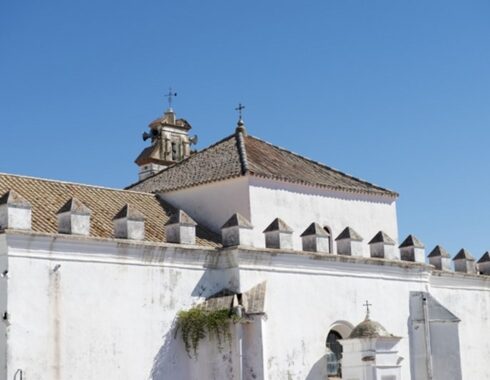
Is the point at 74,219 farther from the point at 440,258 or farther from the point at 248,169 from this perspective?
the point at 440,258

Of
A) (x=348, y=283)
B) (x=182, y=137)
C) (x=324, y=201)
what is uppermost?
(x=182, y=137)

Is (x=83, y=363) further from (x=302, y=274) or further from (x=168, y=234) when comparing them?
(x=302, y=274)

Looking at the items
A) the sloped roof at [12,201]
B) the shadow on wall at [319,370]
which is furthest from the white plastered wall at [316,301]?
the sloped roof at [12,201]

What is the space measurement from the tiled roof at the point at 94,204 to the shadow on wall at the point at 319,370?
3.96 meters

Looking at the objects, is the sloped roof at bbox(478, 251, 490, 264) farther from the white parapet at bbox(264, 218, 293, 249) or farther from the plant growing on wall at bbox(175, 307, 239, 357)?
the plant growing on wall at bbox(175, 307, 239, 357)

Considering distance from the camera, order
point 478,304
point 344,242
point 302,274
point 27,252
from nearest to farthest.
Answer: point 27,252, point 302,274, point 344,242, point 478,304

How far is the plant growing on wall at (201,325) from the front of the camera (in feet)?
73.2

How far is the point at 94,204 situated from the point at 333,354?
7266 mm

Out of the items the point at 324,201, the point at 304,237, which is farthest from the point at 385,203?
the point at 304,237

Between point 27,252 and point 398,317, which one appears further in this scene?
point 398,317

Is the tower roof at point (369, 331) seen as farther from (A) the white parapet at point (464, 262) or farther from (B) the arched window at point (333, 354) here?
(A) the white parapet at point (464, 262)

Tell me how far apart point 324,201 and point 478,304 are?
8.02 metres

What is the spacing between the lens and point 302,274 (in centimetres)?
2461

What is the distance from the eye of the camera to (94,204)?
2417 centimetres
